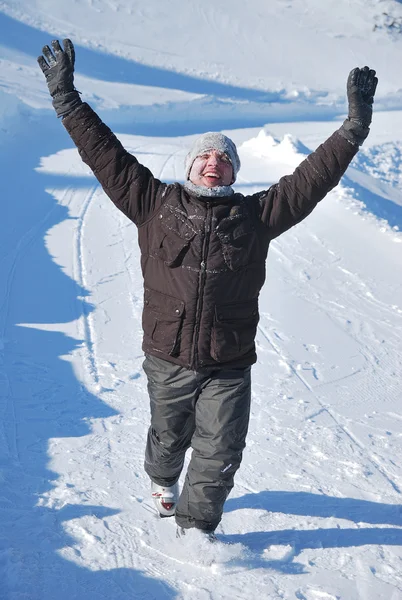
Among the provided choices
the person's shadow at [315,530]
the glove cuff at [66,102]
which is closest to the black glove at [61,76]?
the glove cuff at [66,102]

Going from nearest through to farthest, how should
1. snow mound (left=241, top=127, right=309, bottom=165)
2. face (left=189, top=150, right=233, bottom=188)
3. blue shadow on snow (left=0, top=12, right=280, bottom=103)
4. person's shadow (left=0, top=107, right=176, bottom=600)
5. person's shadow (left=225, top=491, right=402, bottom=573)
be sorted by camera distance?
1. person's shadow (left=0, top=107, right=176, bottom=600)
2. face (left=189, top=150, right=233, bottom=188)
3. person's shadow (left=225, top=491, right=402, bottom=573)
4. snow mound (left=241, top=127, right=309, bottom=165)
5. blue shadow on snow (left=0, top=12, right=280, bottom=103)

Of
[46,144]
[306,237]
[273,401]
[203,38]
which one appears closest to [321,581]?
[273,401]

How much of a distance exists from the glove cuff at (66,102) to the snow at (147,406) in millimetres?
1690

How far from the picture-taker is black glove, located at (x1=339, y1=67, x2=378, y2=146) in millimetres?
2998

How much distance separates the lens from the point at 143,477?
382cm

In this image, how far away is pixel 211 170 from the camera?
3.05m

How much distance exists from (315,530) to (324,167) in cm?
161

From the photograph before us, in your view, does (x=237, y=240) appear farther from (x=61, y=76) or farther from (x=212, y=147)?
(x=61, y=76)

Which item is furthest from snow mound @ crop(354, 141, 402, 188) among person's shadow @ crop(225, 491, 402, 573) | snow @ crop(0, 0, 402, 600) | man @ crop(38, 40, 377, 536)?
man @ crop(38, 40, 377, 536)

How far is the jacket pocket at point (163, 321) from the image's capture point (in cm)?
303

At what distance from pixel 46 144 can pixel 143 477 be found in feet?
35.1

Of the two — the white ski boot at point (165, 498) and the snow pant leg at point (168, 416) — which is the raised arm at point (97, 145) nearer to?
the snow pant leg at point (168, 416)

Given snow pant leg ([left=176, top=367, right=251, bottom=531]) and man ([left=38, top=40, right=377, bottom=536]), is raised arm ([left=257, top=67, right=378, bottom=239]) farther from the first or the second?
snow pant leg ([left=176, top=367, right=251, bottom=531])

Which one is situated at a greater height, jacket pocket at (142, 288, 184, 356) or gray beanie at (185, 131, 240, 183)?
gray beanie at (185, 131, 240, 183)
